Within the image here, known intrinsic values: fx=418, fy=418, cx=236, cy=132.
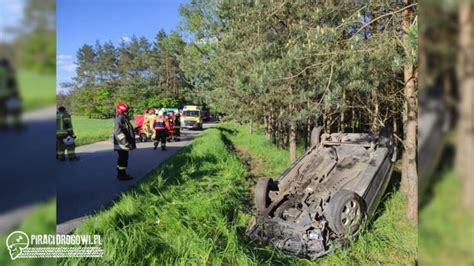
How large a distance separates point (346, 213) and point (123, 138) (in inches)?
90.2

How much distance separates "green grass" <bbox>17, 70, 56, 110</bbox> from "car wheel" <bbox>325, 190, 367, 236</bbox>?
260 centimetres

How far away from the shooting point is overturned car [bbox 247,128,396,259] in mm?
3945

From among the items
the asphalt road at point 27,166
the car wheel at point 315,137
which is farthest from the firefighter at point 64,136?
the car wheel at point 315,137

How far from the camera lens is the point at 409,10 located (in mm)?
3900

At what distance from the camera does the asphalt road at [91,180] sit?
3.55m

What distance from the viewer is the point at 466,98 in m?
1.23

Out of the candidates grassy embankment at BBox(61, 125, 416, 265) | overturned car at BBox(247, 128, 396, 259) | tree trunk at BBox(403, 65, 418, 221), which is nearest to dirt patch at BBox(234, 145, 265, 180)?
grassy embankment at BBox(61, 125, 416, 265)

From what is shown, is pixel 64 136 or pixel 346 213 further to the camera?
pixel 346 213

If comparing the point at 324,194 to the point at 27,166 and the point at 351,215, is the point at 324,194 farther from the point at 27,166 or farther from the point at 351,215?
the point at 27,166

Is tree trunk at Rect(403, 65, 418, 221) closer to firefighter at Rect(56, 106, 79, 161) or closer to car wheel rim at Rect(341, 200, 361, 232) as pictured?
car wheel rim at Rect(341, 200, 361, 232)

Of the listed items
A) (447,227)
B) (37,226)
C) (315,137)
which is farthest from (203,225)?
(447,227)

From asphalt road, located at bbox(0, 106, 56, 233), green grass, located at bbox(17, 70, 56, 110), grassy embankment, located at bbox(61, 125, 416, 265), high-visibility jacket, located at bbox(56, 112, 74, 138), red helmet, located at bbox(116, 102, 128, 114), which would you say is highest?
green grass, located at bbox(17, 70, 56, 110)

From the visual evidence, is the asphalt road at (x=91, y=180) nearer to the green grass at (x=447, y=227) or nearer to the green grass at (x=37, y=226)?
the green grass at (x=37, y=226)

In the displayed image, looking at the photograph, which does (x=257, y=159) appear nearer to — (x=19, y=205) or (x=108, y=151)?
(x=108, y=151)
